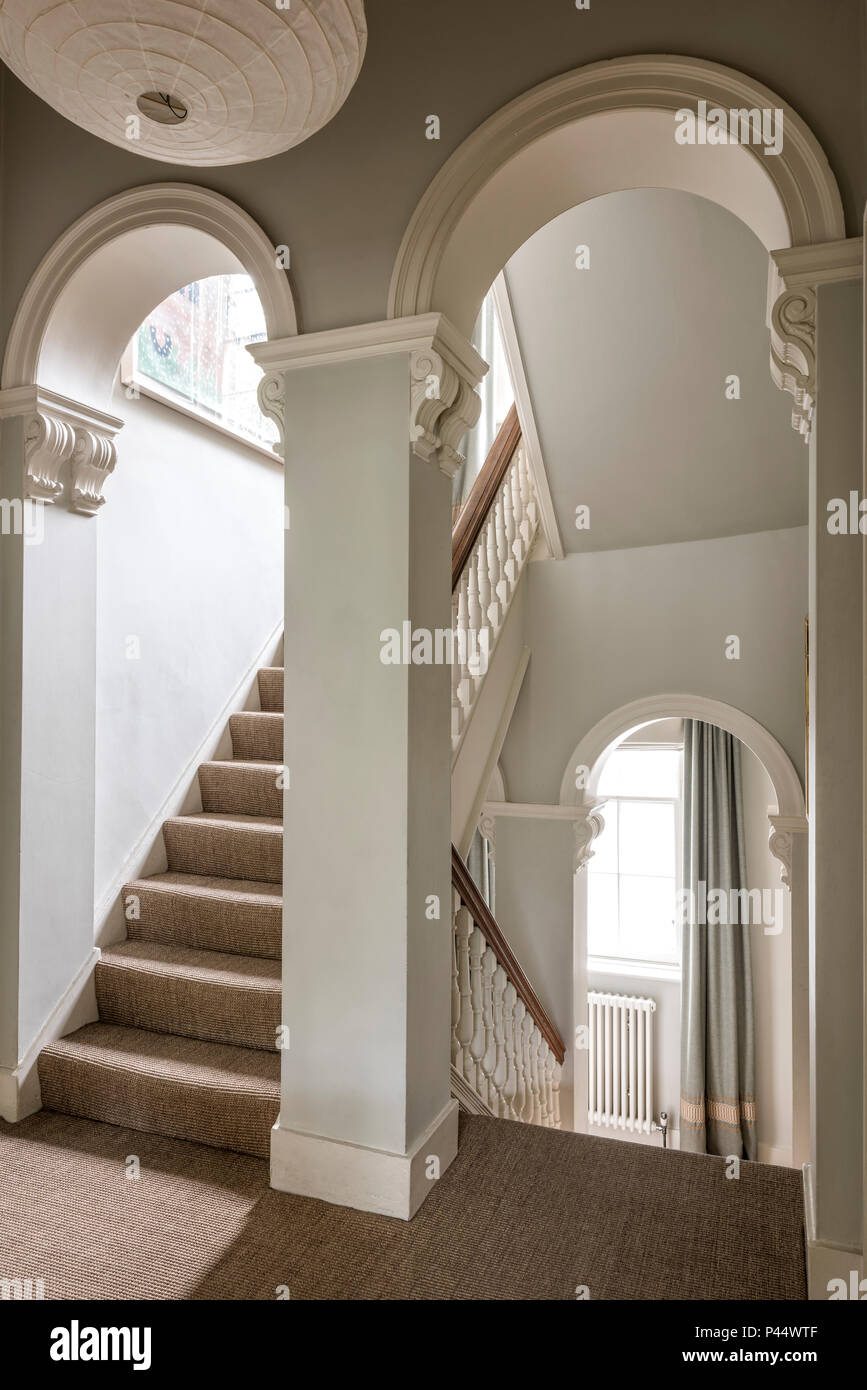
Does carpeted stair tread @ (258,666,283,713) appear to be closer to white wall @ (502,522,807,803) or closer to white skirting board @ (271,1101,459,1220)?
white wall @ (502,522,807,803)

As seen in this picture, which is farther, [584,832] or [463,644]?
[584,832]

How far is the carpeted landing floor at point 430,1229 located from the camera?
1837mm

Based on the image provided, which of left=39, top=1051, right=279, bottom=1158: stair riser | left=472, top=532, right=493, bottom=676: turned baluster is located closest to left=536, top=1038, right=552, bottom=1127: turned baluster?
left=472, top=532, right=493, bottom=676: turned baluster

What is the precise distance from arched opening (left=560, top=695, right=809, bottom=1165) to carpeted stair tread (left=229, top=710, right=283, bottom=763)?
5.45ft

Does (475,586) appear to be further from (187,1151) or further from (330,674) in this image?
(187,1151)

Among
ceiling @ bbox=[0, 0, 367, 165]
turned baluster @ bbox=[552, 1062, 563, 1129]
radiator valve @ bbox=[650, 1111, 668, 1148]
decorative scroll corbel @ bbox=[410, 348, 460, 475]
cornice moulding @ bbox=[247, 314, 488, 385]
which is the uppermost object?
ceiling @ bbox=[0, 0, 367, 165]

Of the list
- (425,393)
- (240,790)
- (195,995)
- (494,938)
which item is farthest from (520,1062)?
(425,393)

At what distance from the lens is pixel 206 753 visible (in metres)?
3.84

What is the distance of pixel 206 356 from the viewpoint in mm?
3895

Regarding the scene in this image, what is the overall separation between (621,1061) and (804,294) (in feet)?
18.9

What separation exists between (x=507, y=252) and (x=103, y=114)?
1.19 metres

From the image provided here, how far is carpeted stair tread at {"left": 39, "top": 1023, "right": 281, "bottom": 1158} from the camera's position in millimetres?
2408

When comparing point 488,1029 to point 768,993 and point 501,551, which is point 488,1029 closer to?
point 501,551

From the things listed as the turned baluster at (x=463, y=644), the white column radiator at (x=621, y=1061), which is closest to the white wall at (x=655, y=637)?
the turned baluster at (x=463, y=644)
